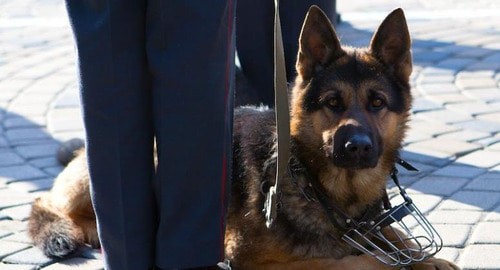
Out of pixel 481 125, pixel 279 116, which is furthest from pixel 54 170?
pixel 481 125

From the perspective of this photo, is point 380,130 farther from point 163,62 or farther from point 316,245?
point 163,62

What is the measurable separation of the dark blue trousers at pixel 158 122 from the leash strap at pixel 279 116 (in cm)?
18

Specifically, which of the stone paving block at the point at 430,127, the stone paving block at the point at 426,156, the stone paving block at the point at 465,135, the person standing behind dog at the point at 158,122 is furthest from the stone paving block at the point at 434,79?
the person standing behind dog at the point at 158,122

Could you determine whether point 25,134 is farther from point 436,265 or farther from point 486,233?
point 436,265

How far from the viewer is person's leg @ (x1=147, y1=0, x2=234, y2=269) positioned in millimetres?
2988

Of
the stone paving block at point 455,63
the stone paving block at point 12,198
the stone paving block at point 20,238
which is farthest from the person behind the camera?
the stone paving block at point 455,63

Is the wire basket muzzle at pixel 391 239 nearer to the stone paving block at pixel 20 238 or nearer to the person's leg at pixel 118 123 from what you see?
the person's leg at pixel 118 123

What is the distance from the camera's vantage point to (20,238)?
13.8 ft

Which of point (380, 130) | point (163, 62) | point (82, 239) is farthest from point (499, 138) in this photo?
point (163, 62)

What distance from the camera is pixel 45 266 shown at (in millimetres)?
3871

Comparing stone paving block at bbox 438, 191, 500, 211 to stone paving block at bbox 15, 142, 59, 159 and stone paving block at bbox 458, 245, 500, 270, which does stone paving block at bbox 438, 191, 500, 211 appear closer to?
stone paving block at bbox 458, 245, 500, 270

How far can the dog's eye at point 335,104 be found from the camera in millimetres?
3680

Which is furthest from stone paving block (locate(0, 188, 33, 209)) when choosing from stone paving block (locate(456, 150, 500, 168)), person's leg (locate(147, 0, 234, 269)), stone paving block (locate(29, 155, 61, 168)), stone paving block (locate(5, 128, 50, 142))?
stone paving block (locate(456, 150, 500, 168))

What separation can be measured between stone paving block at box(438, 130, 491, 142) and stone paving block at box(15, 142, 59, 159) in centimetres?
263
